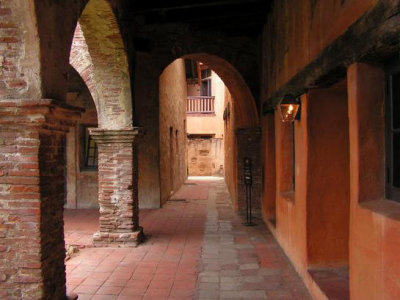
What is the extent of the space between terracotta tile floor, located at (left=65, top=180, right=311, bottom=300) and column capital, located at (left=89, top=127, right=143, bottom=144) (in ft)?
6.16

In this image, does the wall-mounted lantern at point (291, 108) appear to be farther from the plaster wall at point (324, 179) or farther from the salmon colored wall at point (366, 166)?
the salmon colored wall at point (366, 166)

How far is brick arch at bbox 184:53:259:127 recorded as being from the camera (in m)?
9.03

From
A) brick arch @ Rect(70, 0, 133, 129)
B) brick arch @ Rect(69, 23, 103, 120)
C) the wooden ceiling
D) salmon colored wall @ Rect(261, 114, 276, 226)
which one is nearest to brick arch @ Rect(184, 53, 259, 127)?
A: the wooden ceiling

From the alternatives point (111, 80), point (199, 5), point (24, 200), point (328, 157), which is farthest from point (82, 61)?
point (328, 157)

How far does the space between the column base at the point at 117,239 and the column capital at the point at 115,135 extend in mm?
1624

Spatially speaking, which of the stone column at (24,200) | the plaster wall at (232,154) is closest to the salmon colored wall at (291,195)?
the stone column at (24,200)

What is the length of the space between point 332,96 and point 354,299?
86.8 inches

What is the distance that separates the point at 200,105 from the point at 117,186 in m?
17.3

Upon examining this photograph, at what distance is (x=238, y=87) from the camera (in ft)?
31.6

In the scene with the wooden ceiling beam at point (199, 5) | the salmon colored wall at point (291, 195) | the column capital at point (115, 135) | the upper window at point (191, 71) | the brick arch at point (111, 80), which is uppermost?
the upper window at point (191, 71)

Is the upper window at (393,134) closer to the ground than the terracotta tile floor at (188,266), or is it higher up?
higher up

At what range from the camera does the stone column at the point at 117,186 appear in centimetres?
648

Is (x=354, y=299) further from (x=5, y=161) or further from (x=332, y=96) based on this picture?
(x=5, y=161)

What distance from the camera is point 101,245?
6.50m
